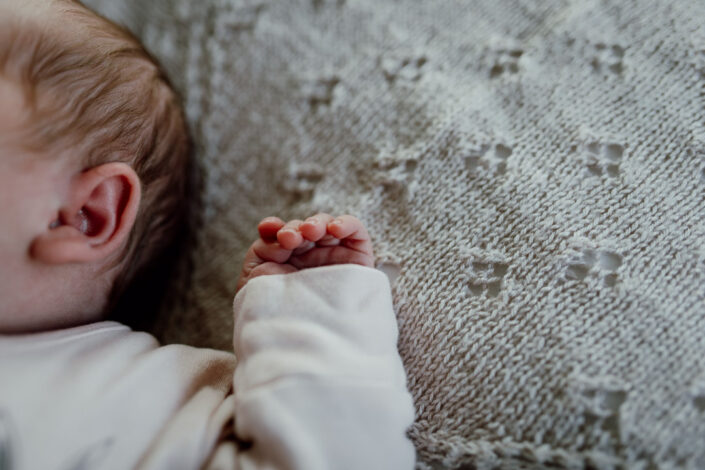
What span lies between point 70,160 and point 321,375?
39 centimetres

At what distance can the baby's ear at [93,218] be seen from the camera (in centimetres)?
66

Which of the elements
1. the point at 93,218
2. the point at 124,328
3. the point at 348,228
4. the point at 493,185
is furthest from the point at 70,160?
the point at 493,185

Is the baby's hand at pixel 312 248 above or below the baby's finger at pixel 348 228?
below

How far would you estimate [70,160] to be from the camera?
2.22 feet

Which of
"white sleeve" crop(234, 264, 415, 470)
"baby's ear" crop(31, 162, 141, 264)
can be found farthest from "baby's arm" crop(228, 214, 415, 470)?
"baby's ear" crop(31, 162, 141, 264)

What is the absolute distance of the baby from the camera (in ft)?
2.06

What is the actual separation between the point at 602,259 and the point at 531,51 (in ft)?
1.09

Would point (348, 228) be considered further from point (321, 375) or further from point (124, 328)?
point (124, 328)

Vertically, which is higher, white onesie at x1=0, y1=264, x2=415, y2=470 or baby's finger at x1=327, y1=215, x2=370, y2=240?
baby's finger at x1=327, y1=215, x2=370, y2=240

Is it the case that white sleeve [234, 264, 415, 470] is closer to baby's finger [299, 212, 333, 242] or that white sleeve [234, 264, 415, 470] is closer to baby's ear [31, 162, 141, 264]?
baby's finger [299, 212, 333, 242]

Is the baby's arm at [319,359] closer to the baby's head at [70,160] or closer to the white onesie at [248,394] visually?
the white onesie at [248,394]

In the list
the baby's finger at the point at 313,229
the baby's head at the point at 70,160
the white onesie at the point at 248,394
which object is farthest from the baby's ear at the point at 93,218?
the baby's finger at the point at 313,229

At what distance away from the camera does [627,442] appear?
1.94 feet

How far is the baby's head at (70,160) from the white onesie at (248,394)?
7cm
